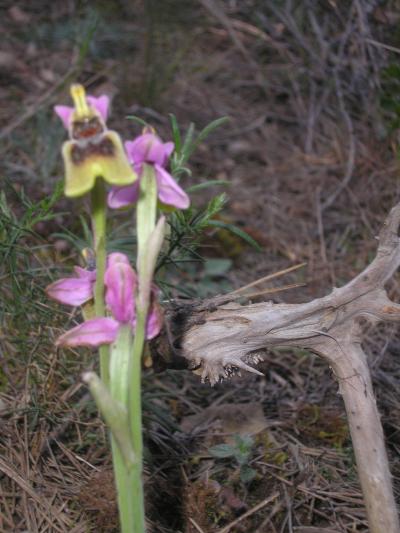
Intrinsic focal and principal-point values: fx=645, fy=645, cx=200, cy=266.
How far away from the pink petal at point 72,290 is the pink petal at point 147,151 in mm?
293

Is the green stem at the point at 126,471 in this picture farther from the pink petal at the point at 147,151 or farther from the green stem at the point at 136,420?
the pink petal at the point at 147,151

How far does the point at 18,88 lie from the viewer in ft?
13.8

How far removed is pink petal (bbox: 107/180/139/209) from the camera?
137 centimetres

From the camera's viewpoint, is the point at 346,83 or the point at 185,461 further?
the point at 346,83

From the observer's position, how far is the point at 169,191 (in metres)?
1.39

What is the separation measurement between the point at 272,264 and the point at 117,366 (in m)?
1.93

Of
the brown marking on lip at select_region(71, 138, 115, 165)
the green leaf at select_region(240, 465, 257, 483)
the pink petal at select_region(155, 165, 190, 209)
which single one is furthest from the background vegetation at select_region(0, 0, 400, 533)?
the brown marking on lip at select_region(71, 138, 115, 165)

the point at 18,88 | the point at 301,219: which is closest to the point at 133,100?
the point at 18,88

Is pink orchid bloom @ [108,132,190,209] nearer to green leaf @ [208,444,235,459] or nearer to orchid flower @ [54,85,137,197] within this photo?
orchid flower @ [54,85,137,197]

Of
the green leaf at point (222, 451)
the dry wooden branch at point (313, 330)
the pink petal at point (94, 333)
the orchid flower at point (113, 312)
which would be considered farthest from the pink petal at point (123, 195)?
the green leaf at point (222, 451)

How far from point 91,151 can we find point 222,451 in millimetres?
1043

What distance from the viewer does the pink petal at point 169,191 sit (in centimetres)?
137

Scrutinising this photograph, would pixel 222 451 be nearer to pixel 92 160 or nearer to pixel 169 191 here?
pixel 169 191

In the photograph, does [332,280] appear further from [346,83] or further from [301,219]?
[346,83]
